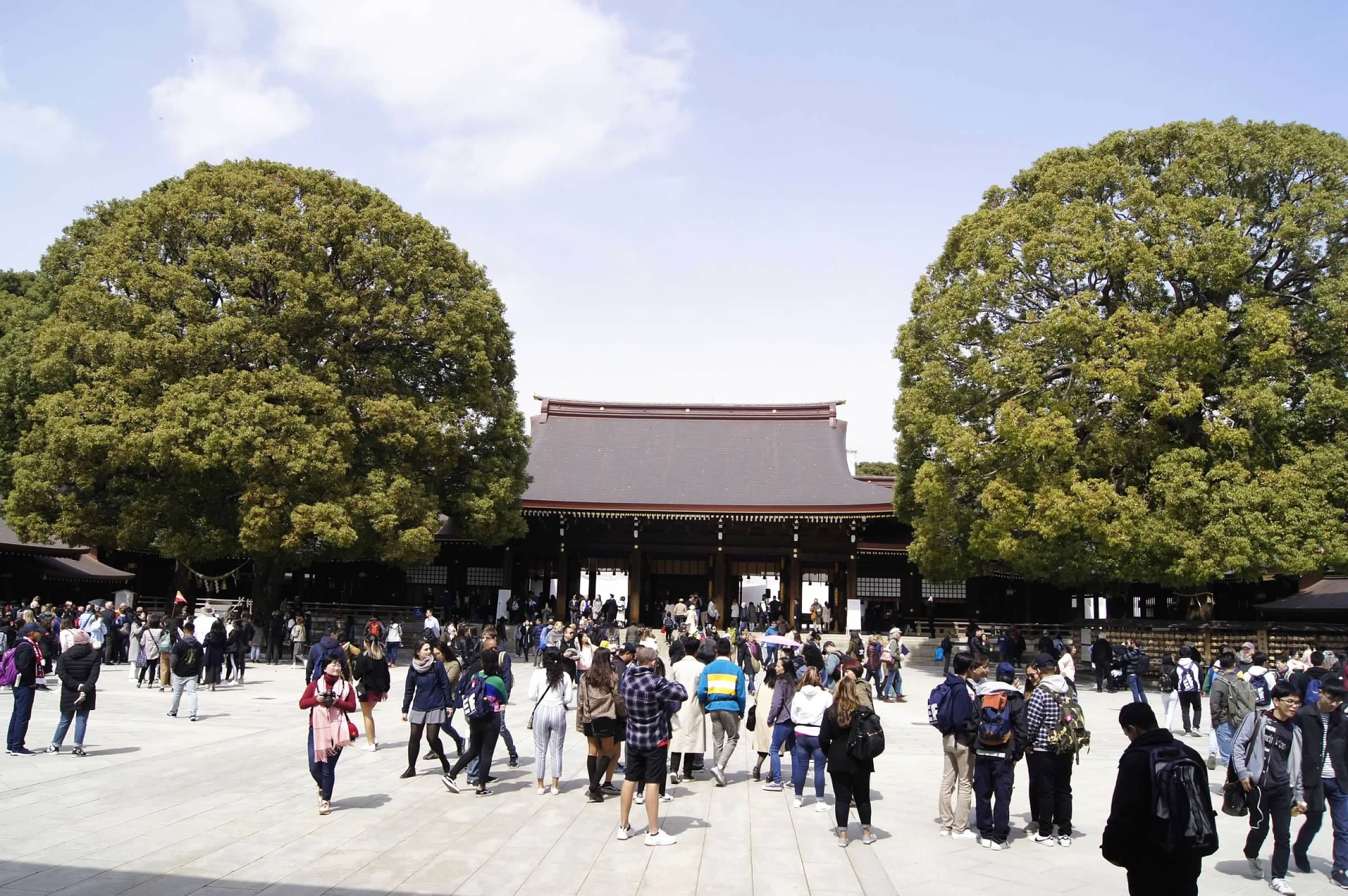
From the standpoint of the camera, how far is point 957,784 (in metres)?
9.09

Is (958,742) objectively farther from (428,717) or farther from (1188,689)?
(1188,689)

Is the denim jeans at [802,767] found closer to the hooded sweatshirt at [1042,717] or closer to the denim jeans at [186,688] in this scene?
the hooded sweatshirt at [1042,717]

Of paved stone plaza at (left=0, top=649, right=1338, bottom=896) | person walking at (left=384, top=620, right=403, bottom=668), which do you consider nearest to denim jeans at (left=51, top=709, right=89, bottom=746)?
paved stone plaza at (left=0, top=649, right=1338, bottom=896)

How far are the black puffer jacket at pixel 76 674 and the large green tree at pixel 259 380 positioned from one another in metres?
11.0

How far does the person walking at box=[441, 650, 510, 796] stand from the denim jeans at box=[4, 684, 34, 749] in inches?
196

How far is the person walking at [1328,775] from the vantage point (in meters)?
7.79

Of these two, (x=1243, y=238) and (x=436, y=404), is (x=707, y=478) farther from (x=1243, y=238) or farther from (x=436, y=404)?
(x=1243, y=238)

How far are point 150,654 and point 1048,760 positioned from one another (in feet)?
51.1

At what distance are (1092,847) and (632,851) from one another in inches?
157

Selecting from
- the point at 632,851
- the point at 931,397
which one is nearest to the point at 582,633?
the point at 632,851

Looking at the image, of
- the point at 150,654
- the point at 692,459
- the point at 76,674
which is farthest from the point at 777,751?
the point at 692,459

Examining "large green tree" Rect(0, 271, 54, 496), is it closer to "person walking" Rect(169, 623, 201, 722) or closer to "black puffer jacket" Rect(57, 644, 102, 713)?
"person walking" Rect(169, 623, 201, 722)

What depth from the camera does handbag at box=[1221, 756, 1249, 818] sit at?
794cm

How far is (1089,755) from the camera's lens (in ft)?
46.2
